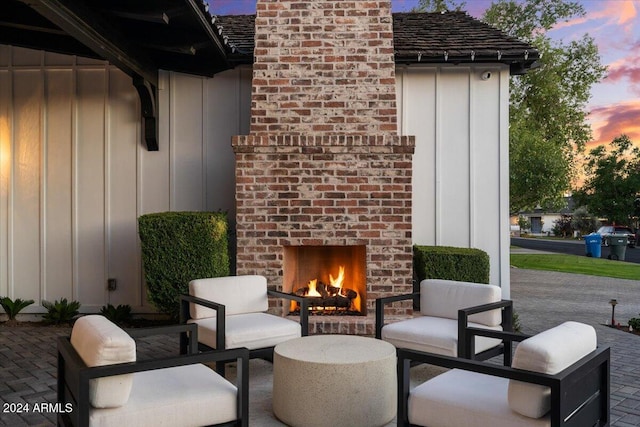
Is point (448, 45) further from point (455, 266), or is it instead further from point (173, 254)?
point (173, 254)

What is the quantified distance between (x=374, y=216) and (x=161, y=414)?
11.7 feet

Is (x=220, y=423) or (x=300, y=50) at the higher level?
(x=300, y=50)

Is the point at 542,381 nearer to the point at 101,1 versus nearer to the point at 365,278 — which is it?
the point at 365,278

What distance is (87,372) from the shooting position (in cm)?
227

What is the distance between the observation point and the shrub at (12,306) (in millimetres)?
6418

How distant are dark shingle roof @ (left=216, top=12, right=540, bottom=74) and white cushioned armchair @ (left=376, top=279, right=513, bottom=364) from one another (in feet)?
11.0

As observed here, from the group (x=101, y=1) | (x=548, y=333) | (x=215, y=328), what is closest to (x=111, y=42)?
(x=101, y=1)

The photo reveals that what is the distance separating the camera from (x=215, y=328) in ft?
13.2

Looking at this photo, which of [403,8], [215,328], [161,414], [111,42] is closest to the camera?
[161,414]

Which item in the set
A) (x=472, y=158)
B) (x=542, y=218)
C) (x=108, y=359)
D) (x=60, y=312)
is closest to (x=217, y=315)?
(x=108, y=359)

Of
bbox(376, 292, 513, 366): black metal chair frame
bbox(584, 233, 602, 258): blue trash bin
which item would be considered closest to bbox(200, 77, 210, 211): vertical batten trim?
bbox(376, 292, 513, 366): black metal chair frame

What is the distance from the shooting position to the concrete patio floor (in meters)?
3.46

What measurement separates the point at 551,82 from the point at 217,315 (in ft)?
45.3

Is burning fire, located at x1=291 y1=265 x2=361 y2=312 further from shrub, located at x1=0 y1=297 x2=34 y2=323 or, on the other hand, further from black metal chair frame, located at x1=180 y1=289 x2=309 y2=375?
shrub, located at x1=0 y1=297 x2=34 y2=323
